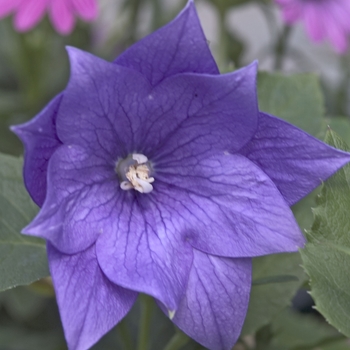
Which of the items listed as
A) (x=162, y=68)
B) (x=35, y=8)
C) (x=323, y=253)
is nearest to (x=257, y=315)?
(x=323, y=253)

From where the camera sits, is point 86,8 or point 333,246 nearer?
point 333,246

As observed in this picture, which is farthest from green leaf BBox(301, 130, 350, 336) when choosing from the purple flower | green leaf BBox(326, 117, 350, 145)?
green leaf BBox(326, 117, 350, 145)

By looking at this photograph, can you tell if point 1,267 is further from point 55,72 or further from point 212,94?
point 55,72

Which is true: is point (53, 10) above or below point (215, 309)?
above

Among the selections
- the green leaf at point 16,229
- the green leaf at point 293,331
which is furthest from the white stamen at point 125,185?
the green leaf at point 293,331

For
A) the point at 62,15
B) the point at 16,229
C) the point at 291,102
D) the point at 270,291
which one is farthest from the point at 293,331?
the point at 62,15

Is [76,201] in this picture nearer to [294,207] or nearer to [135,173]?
[135,173]

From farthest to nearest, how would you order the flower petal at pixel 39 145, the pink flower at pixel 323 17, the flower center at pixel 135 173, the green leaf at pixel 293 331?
the pink flower at pixel 323 17 < the green leaf at pixel 293 331 < the flower center at pixel 135 173 < the flower petal at pixel 39 145

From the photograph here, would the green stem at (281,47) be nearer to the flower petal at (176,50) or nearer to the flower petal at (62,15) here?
the flower petal at (62,15)
